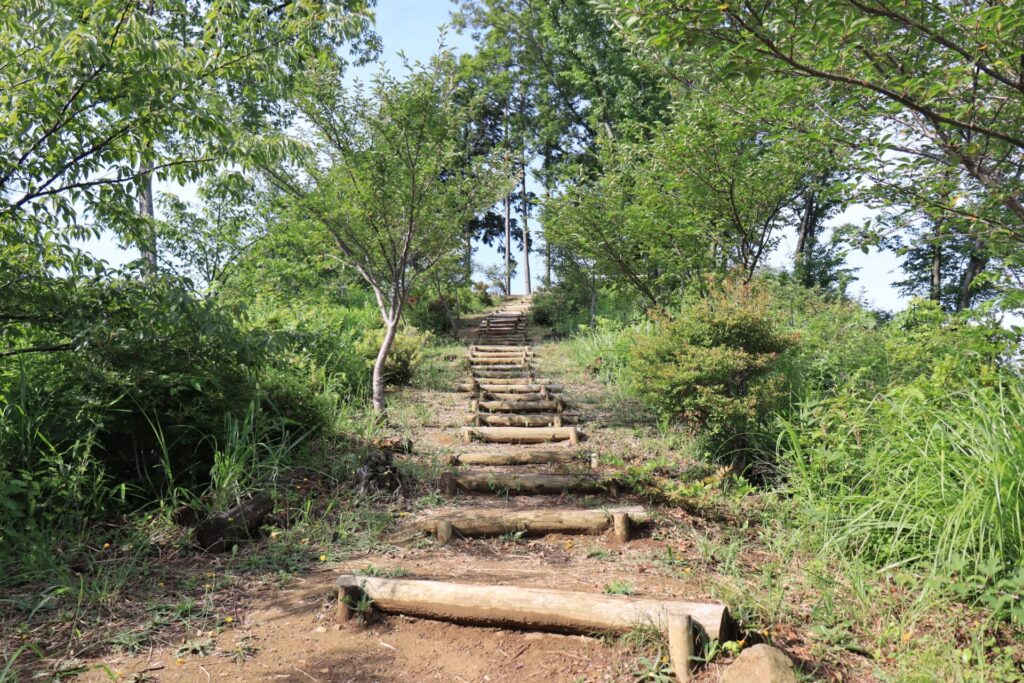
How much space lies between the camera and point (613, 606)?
2.56 m

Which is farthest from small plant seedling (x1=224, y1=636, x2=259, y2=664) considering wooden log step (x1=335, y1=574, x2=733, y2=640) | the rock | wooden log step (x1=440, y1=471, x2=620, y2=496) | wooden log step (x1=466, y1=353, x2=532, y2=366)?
wooden log step (x1=466, y1=353, x2=532, y2=366)

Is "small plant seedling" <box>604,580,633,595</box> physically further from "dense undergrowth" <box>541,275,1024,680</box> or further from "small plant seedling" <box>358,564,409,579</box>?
"small plant seedling" <box>358,564,409,579</box>

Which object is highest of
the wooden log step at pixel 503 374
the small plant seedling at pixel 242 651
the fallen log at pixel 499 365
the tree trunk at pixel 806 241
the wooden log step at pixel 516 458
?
the tree trunk at pixel 806 241

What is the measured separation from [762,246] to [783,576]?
18.3ft

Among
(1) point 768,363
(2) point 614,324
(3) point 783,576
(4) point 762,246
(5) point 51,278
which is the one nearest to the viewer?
(3) point 783,576

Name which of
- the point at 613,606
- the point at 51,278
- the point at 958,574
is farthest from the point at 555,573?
the point at 51,278

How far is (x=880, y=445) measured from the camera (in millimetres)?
3795

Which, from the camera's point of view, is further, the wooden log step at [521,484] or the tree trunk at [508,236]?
the tree trunk at [508,236]

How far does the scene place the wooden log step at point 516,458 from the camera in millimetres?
5453

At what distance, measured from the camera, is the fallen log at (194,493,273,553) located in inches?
137

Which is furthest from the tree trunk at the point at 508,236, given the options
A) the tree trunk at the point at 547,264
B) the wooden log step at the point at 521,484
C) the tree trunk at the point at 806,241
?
the wooden log step at the point at 521,484

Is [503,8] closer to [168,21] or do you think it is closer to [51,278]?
[168,21]

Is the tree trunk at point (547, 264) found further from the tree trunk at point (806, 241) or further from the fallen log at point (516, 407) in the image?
the fallen log at point (516, 407)

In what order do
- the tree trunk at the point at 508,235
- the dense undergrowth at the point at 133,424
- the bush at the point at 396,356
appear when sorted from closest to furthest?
the dense undergrowth at the point at 133,424
the bush at the point at 396,356
the tree trunk at the point at 508,235
